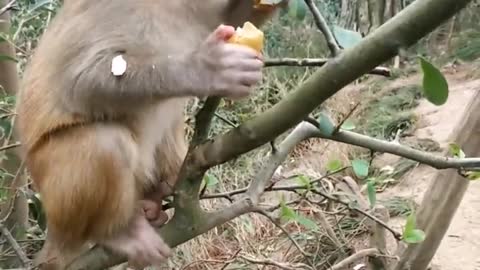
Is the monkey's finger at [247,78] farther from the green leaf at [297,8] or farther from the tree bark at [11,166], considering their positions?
the tree bark at [11,166]

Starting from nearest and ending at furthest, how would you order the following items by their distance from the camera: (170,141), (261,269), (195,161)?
1. (195,161)
2. (170,141)
3. (261,269)

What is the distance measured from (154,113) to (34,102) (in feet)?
1.03

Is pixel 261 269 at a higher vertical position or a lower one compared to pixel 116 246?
lower

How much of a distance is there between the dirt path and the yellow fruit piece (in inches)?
93.9

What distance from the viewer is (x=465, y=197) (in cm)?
500

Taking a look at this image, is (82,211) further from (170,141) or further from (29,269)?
(170,141)

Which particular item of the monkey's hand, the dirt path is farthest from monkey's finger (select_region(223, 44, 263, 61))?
the dirt path

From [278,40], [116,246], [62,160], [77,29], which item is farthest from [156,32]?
[278,40]

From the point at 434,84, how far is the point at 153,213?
991 millimetres

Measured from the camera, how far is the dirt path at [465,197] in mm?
4391

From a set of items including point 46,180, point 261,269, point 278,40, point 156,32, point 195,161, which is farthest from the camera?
point 278,40

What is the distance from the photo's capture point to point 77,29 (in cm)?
208

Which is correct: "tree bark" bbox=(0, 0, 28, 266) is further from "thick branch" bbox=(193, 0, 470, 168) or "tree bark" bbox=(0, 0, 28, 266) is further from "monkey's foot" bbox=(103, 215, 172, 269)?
"thick branch" bbox=(193, 0, 470, 168)

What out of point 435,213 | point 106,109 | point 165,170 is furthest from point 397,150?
point 435,213
